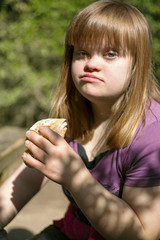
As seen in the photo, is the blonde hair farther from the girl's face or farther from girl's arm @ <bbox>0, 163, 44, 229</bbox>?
girl's arm @ <bbox>0, 163, 44, 229</bbox>

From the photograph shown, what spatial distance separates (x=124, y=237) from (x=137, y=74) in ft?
2.81

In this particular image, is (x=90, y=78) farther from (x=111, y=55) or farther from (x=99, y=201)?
(x=99, y=201)

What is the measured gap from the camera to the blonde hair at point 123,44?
6.30 ft

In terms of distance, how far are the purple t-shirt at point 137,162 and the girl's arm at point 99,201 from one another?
0.27ft

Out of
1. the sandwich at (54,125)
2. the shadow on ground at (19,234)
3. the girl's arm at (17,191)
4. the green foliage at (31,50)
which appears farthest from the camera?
the green foliage at (31,50)

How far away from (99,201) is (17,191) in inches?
28.6

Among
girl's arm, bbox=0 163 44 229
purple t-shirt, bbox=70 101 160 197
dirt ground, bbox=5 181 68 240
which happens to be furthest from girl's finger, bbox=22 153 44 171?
dirt ground, bbox=5 181 68 240

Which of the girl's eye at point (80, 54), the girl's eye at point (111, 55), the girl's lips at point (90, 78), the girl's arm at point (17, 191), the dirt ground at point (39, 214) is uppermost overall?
the girl's eye at point (80, 54)

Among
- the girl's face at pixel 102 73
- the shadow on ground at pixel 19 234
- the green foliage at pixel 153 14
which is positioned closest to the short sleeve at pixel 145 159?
the girl's face at pixel 102 73

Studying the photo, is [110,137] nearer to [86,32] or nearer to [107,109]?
[107,109]

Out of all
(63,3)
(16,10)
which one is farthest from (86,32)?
(16,10)

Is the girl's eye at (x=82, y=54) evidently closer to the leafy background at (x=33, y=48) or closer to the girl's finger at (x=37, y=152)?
the girl's finger at (x=37, y=152)

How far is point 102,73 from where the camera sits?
1.93m

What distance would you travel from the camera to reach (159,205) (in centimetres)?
174
